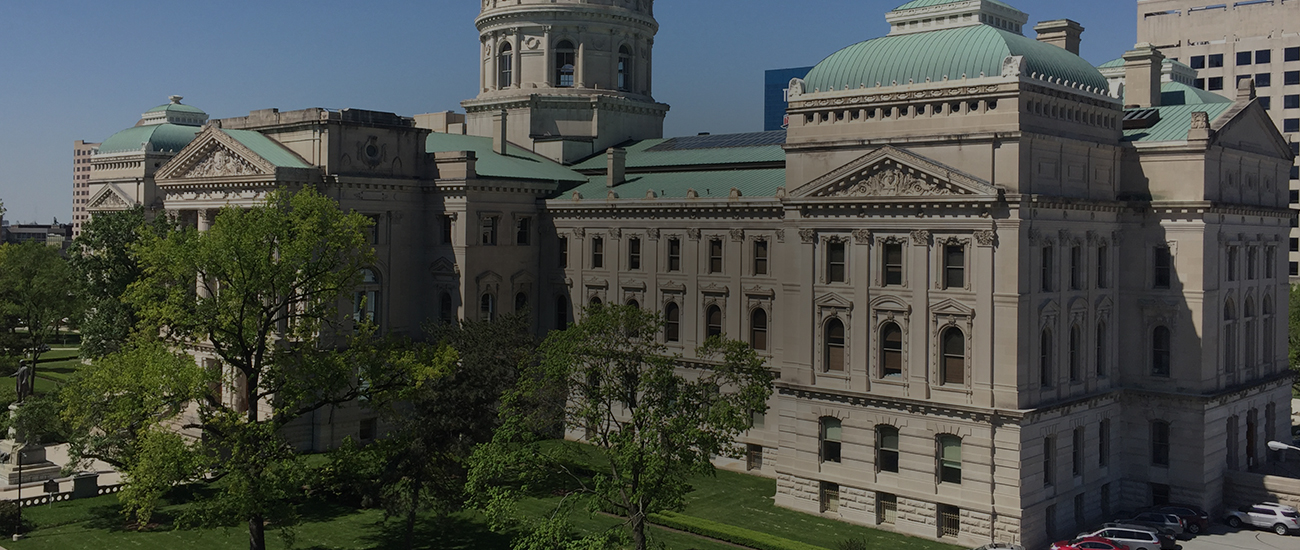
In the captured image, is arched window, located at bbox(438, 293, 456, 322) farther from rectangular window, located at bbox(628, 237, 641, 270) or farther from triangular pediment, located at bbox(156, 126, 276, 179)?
triangular pediment, located at bbox(156, 126, 276, 179)

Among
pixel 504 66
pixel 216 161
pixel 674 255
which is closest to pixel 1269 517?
pixel 674 255

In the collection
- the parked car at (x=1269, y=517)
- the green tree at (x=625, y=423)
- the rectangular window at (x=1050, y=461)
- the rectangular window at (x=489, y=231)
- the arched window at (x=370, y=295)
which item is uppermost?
the rectangular window at (x=489, y=231)

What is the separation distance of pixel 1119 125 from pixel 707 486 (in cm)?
2452

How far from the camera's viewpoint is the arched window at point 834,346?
50769mm

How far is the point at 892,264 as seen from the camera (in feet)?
161

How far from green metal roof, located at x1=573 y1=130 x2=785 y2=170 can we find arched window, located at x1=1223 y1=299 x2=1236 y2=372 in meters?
22.6

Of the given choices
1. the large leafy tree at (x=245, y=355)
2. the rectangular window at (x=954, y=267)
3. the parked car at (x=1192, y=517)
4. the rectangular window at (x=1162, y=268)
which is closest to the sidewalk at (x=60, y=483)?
the large leafy tree at (x=245, y=355)

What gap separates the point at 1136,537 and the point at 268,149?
146 feet

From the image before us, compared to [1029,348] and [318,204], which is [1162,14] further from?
[318,204]

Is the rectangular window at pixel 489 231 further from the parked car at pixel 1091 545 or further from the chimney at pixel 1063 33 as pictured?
the parked car at pixel 1091 545

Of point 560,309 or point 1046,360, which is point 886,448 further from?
point 560,309

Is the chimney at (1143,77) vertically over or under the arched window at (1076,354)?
over

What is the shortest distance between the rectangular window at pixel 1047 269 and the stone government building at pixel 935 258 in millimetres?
124

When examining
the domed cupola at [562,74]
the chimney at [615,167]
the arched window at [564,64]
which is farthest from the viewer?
the arched window at [564,64]
